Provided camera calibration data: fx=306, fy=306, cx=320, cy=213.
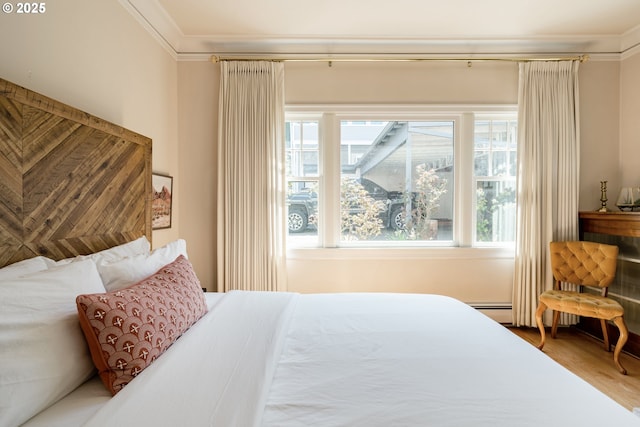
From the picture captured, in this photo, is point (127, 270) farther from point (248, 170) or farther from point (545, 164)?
point (545, 164)

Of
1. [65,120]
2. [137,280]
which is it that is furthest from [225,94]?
[137,280]

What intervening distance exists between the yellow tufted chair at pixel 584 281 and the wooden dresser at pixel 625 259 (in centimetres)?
14

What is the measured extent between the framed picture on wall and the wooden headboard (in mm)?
504

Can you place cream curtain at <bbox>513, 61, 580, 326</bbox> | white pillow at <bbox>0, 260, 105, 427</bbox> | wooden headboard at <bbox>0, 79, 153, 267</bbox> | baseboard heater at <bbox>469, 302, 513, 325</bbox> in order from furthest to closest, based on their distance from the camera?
baseboard heater at <bbox>469, 302, 513, 325</bbox> < cream curtain at <bbox>513, 61, 580, 326</bbox> < wooden headboard at <bbox>0, 79, 153, 267</bbox> < white pillow at <bbox>0, 260, 105, 427</bbox>

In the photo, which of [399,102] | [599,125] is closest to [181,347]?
[399,102]

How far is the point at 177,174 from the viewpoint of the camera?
2.90 metres

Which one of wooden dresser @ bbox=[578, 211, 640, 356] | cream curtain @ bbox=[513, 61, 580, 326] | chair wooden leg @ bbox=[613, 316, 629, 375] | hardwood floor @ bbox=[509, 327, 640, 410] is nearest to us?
hardwood floor @ bbox=[509, 327, 640, 410]

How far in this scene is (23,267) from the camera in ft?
3.70

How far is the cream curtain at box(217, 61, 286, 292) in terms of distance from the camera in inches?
111

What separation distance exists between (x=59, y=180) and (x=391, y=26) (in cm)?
261

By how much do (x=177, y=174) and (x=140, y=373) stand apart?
224 centimetres

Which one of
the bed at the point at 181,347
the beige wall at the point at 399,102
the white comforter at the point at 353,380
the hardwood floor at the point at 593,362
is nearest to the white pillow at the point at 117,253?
the bed at the point at 181,347

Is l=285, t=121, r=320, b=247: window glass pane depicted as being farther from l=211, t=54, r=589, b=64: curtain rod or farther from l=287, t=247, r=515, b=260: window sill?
l=211, t=54, r=589, b=64: curtain rod

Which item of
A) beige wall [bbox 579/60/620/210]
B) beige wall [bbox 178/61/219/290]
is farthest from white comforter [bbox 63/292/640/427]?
beige wall [bbox 579/60/620/210]
